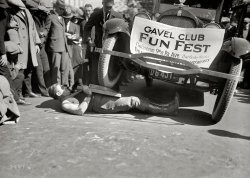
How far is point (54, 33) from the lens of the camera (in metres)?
5.56

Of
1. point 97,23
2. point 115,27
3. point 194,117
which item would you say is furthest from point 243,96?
point 115,27

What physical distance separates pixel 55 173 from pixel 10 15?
2.92 metres

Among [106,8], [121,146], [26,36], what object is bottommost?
[121,146]

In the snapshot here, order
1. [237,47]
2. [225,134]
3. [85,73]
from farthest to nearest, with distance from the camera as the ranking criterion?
[85,73] → [237,47] → [225,134]

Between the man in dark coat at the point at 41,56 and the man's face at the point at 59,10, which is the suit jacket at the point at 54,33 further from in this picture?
the man's face at the point at 59,10

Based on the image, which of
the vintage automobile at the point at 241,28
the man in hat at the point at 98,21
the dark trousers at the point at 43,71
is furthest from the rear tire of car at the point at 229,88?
the vintage automobile at the point at 241,28

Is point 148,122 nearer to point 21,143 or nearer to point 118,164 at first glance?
point 118,164

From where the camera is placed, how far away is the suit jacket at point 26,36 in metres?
4.59

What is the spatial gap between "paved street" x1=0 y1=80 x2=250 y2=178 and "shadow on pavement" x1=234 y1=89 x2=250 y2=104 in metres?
2.00

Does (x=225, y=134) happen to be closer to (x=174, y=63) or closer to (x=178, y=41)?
(x=174, y=63)

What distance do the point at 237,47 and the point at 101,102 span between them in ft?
7.00

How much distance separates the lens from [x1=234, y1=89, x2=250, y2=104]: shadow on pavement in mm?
6512

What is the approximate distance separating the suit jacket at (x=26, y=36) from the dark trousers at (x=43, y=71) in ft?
1.45

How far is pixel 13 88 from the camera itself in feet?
14.1
